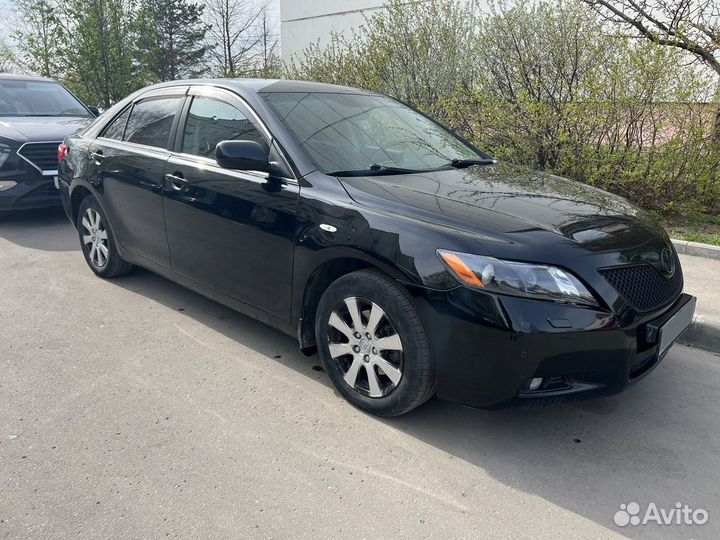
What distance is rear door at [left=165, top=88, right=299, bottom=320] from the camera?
3.29 meters

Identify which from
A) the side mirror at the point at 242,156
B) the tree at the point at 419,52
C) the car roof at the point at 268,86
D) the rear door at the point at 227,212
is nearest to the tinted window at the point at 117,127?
the car roof at the point at 268,86

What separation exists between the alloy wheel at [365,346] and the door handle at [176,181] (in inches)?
59.6

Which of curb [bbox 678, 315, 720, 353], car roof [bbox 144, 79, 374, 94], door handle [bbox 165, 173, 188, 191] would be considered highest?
car roof [bbox 144, 79, 374, 94]

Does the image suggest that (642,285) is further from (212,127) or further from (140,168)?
(140,168)

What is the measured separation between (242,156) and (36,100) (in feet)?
22.0

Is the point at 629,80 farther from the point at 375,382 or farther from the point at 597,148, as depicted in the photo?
the point at 375,382

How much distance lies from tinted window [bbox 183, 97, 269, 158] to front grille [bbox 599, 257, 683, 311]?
6.77 ft

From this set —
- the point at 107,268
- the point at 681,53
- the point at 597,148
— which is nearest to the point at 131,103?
the point at 107,268

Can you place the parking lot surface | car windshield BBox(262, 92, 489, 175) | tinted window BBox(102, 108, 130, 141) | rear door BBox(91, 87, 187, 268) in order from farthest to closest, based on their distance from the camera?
tinted window BBox(102, 108, 130, 141)
rear door BBox(91, 87, 187, 268)
car windshield BBox(262, 92, 489, 175)
the parking lot surface

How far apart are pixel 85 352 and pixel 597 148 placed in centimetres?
564

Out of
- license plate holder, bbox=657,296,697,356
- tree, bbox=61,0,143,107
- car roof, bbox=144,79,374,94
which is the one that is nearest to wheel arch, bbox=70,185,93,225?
car roof, bbox=144,79,374,94

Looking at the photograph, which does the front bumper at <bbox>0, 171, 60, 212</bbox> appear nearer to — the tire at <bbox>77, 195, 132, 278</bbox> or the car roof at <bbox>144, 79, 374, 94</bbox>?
the tire at <bbox>77, 195, 132, 278</bbox>

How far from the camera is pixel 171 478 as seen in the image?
2516 millimetres

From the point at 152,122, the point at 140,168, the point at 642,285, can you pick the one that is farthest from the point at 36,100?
the point at 642,285
